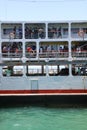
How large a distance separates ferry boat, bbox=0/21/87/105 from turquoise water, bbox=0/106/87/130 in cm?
235

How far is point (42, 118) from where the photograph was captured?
64.8 feet

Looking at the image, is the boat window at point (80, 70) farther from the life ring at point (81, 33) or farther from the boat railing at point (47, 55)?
the life ring at point (81, 33)

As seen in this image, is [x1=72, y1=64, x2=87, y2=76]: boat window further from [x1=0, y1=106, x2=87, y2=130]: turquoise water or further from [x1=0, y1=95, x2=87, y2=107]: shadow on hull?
[x1=0, y1=106, x2=87, y2=130]: turquoise water

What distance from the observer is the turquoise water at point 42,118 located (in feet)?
57.4

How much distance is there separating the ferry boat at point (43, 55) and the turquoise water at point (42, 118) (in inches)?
92.6

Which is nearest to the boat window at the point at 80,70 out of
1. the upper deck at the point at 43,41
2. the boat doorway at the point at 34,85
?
the upper deck at the point at 43,41

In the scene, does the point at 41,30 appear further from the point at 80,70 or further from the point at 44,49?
the point at 80,70

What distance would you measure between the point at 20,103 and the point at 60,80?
10.1ft

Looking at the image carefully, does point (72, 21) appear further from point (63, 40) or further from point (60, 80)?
point (60, 80)

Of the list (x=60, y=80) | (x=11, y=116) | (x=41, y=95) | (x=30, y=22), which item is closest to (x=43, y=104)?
(x=41, y=95)

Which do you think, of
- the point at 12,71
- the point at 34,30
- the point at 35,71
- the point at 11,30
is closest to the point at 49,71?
the point at 35,71

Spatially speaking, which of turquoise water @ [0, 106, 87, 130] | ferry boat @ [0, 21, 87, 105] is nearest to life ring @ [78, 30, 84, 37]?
ferry boat @ [0, 21, 87, 105]

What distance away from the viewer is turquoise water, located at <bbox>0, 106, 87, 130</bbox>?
57.4 ft

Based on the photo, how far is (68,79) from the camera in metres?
25.5
